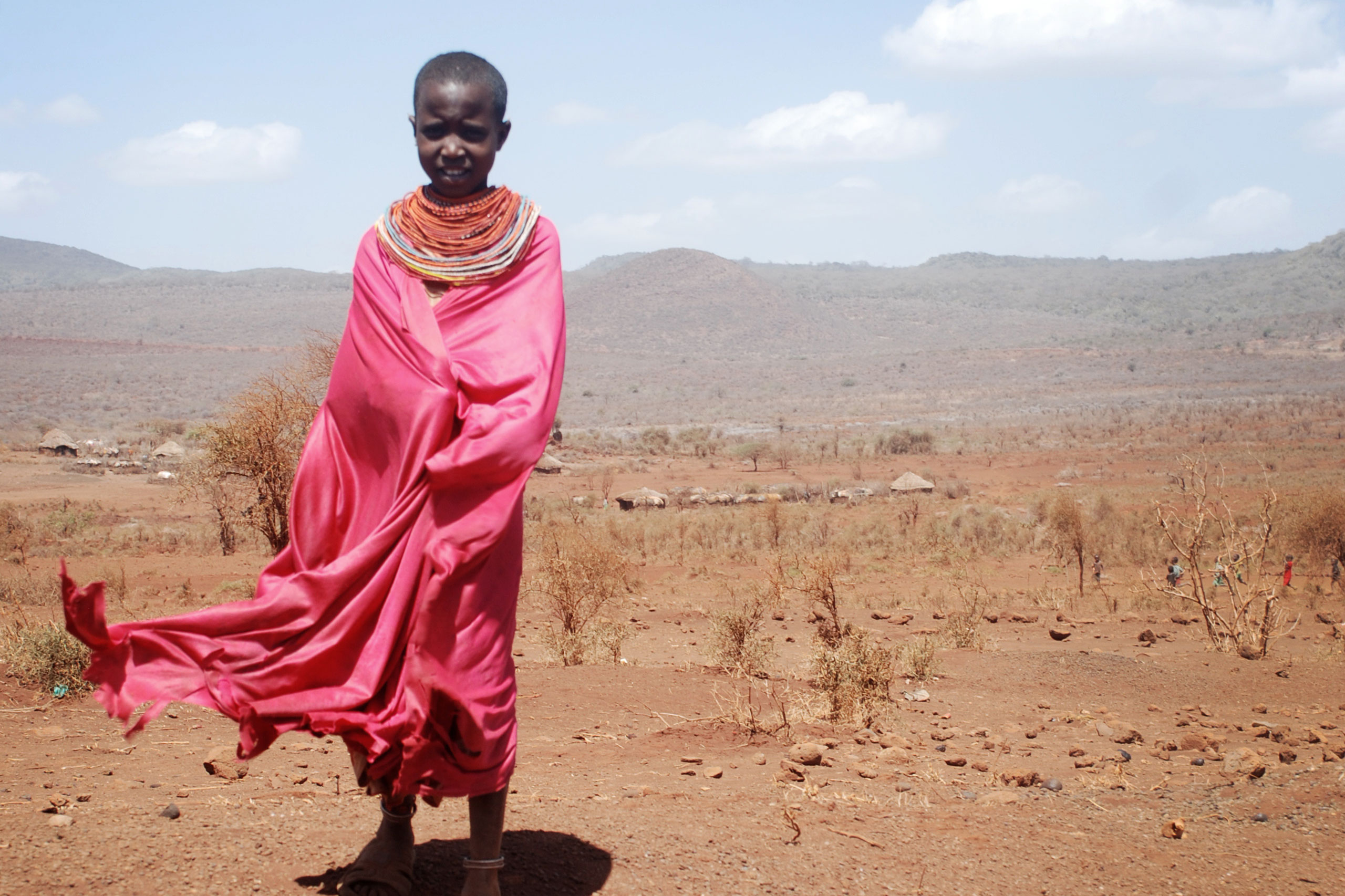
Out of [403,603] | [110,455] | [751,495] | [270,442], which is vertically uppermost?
[403,603]

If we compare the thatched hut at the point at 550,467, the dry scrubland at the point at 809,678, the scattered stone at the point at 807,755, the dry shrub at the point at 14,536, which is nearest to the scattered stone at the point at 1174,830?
the dry scrubland at the point at 809,678

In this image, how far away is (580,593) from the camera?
1038 cm

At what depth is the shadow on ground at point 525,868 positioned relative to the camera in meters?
3.18

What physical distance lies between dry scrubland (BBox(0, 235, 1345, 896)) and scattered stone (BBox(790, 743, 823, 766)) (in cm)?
2

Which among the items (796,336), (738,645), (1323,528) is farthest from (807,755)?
(796,336)

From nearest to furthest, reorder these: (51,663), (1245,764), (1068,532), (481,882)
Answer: (481,882), (1245,764), (51,663), (1068,532)

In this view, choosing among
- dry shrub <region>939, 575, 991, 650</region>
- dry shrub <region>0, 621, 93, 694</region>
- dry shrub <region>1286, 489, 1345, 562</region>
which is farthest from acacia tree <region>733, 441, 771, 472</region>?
dry shrub <region>0, 621, 93, 694</region>

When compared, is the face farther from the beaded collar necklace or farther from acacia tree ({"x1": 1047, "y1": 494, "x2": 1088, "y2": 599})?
acacia tree ({"x1": 1047, "y1": 494, "x2": 1088, "y2": 599})

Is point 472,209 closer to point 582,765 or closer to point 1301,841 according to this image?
point 582,765

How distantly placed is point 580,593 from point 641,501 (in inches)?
498

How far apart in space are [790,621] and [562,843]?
861cm

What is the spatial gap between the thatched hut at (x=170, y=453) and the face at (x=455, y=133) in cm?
2935

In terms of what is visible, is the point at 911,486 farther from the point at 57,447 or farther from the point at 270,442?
the point at 57,447

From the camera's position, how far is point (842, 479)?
1104 inches
